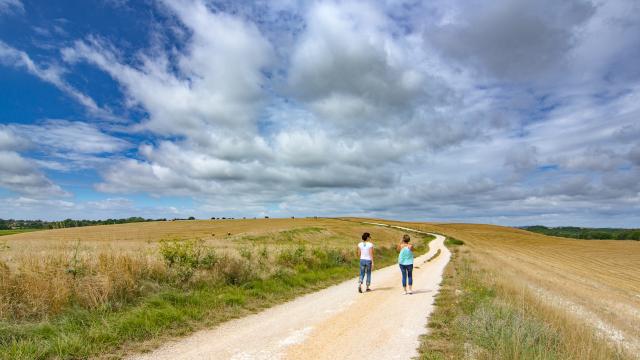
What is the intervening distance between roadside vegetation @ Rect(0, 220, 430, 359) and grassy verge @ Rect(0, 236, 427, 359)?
19mm

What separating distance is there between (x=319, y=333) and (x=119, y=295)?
5.44 m

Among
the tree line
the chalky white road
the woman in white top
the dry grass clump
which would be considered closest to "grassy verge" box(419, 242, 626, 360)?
the chalky white road

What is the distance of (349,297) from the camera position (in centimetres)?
1445

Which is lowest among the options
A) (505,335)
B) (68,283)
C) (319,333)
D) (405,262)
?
(319,333)

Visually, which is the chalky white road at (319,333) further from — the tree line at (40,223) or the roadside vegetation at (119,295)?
the tree line at (40,223)

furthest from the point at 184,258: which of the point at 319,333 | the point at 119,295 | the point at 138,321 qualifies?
the point at 319,333

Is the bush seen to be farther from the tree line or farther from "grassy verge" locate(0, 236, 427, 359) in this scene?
the tree line

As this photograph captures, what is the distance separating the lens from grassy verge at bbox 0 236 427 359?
294 inches

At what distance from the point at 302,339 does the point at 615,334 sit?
37.5 feet

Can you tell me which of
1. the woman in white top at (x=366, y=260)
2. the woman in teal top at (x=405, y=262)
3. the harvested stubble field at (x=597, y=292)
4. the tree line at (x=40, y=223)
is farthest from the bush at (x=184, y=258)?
the tree line at (x=40, y=223)

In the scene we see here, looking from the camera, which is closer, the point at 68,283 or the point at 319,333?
the point at 319,333

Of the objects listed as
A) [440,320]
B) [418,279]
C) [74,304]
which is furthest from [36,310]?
[418,279]

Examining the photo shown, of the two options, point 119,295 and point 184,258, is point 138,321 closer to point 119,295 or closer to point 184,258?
point 119,295

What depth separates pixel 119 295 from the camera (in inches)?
424
